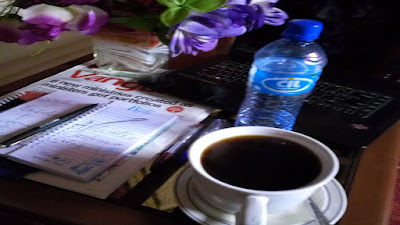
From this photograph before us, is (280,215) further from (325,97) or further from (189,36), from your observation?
(325,97)

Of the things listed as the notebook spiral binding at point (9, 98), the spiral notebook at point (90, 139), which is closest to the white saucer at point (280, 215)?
the spiral notebook at point (90, 139)

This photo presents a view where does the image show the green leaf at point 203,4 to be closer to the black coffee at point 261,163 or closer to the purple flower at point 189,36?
the purple flower at point 189,36

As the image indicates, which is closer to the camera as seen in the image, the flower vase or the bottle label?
the bottle label

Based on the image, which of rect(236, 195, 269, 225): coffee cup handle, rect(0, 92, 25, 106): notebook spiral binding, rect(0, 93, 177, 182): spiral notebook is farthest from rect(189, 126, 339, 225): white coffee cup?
rect(0, 92, 25, 106): notebook spiral binding

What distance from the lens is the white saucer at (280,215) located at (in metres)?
0.43

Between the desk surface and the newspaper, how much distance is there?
1cm

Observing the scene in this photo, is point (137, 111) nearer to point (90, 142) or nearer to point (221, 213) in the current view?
point (90, 142)

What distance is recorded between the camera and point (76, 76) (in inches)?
33.5

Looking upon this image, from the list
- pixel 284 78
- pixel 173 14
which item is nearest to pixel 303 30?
pixel 284 78

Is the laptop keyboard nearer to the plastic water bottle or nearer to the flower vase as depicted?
the plastic water bottle

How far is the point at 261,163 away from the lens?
459 mm

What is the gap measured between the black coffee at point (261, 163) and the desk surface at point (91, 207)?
0.20ft

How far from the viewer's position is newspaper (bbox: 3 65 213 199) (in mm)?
502

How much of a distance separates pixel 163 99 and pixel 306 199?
362 mm
